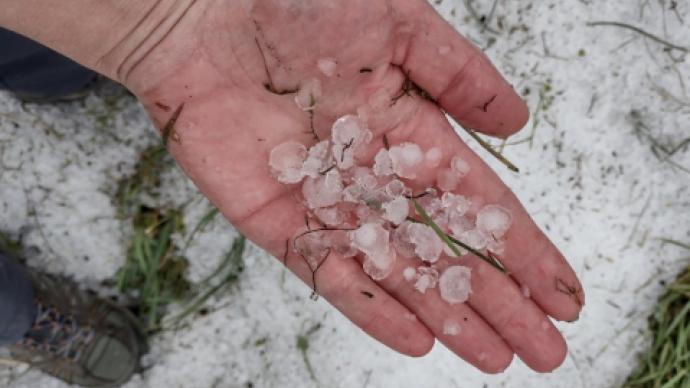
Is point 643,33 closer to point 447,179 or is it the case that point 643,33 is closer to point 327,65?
point 447,179

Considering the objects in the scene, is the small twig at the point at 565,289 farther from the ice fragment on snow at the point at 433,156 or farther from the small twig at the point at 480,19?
the small twig at the point at 480,19

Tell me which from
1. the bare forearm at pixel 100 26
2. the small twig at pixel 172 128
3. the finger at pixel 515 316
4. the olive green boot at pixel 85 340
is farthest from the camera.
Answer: the olive green boot at pixel 85 340

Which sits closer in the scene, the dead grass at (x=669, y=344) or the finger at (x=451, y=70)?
the finger at (x=451, y=70)

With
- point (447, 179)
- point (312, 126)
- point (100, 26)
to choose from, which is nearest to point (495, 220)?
point (447, 179)

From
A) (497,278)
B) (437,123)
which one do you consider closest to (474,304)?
(497,278)

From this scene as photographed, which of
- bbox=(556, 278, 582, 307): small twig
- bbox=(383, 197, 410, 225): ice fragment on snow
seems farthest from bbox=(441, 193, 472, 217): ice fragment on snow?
bbox=(556, 278, 582, 307): small twig

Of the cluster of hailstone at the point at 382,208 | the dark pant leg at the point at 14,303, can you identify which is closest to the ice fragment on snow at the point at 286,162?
the cluster of hailstone at the point at 382,208
